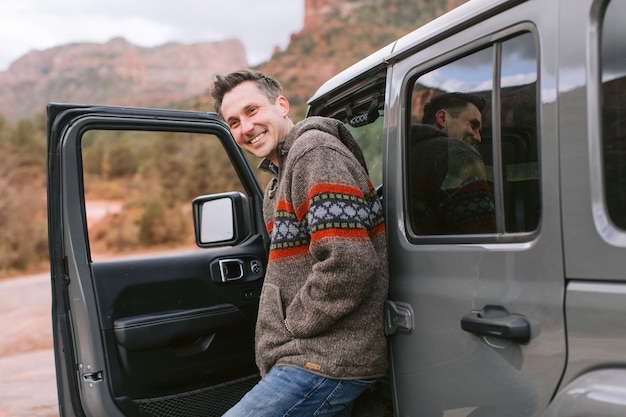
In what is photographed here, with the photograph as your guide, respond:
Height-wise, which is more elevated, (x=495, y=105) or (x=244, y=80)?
(x=244, y=80)

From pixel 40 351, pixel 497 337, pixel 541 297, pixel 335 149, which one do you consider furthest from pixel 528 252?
pixel 40 351

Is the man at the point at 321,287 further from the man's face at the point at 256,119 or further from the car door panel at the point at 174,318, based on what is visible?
the car door panel at the point at 174,318

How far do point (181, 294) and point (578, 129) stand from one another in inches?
77.1

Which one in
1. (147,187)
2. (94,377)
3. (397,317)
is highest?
(147,187)

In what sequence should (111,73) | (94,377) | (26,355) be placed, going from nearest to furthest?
(94,377), (26,355), (111,73)

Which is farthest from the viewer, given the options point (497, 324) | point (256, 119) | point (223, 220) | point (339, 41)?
point (339, 41)

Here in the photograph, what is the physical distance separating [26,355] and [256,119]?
21.2 feet

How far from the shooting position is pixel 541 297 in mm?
1417

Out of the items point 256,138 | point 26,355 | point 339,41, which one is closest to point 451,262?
point 256,138

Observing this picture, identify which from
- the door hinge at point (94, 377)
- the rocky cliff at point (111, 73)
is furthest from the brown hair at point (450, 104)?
the rocky cliff at point (111, 73)

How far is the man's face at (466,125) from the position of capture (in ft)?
5.47

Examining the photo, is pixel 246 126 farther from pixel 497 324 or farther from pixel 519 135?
pixel 497 324

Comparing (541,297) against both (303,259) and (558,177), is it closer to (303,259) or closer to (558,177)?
(558,177)

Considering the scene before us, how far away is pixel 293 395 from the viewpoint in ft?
6.02
